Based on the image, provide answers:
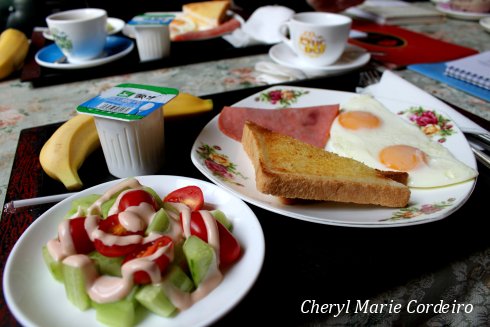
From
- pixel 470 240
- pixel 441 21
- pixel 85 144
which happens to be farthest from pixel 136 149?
pixel 441 21

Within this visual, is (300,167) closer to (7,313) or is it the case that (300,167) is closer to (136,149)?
(136,149)

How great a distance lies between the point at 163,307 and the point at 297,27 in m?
1.31

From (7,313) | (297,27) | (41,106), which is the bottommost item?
(41,106)

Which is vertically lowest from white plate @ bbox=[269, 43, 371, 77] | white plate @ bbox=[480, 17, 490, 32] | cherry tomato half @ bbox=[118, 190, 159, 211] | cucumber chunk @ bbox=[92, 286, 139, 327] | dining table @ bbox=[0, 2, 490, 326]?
dining table @ bbox=[0, 2, 490, 326]

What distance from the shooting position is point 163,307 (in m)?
0.56

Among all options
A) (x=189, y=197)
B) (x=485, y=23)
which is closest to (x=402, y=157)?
(x=189, y=197)

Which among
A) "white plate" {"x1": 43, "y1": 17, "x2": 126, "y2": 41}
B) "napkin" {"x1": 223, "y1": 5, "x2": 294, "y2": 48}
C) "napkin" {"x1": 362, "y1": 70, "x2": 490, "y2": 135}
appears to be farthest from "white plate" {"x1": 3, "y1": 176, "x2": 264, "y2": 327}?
"white plate" {"x1": 43, "y1": 17, "x2": 126, "y2": 41}

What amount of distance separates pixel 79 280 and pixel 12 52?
1.59 metres

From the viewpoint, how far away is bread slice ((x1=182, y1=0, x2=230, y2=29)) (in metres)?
2.24

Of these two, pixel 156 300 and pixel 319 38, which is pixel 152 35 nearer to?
pixel 319 38

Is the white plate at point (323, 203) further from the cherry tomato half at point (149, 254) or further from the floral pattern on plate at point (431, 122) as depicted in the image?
the cherry tomato half at point (149, 254)

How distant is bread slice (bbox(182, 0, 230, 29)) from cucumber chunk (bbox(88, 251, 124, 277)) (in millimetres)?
1892

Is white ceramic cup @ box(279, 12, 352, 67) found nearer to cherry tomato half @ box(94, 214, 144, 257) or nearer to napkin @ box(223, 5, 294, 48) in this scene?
napkin @ box(223, 5, 294, 48)

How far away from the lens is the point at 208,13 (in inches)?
89.1
